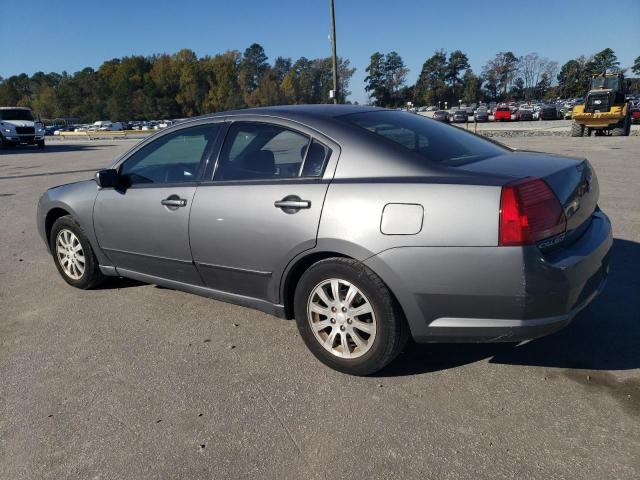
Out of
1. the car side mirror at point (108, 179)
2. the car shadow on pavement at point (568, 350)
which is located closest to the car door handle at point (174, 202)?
the car side mirror at point (108, 179)

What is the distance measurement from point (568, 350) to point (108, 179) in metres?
3.53

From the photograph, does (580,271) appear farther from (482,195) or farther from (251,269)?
(251,269)

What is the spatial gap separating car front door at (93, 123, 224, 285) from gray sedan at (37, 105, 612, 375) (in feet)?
0.05

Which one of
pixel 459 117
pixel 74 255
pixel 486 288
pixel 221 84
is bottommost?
pixel 459 117

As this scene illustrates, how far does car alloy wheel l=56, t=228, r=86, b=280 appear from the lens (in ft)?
15.1

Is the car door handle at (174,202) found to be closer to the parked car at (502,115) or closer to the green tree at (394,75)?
the parked car at (502,115)

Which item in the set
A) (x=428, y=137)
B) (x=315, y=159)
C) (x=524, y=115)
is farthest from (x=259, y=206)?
(x=524, y=115)

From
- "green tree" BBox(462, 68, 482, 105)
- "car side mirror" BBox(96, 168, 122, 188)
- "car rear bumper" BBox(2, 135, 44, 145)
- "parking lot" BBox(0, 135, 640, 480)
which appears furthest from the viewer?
"green tree" BBox(462, 68, 482, 105)

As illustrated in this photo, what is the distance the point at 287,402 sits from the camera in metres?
2.83

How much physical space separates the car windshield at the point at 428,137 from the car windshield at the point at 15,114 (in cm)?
3108

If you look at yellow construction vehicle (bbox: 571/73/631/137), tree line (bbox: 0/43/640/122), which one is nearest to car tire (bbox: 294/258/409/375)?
yellow construction vehicle (bbox: 571/73/631/137)

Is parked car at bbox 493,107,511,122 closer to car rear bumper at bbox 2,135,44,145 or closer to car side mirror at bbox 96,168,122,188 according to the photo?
car rear bumper at bbox 2,135,44,145

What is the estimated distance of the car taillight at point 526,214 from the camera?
2.46 meters

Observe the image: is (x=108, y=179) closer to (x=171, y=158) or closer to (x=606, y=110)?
(x=171, y=158)
